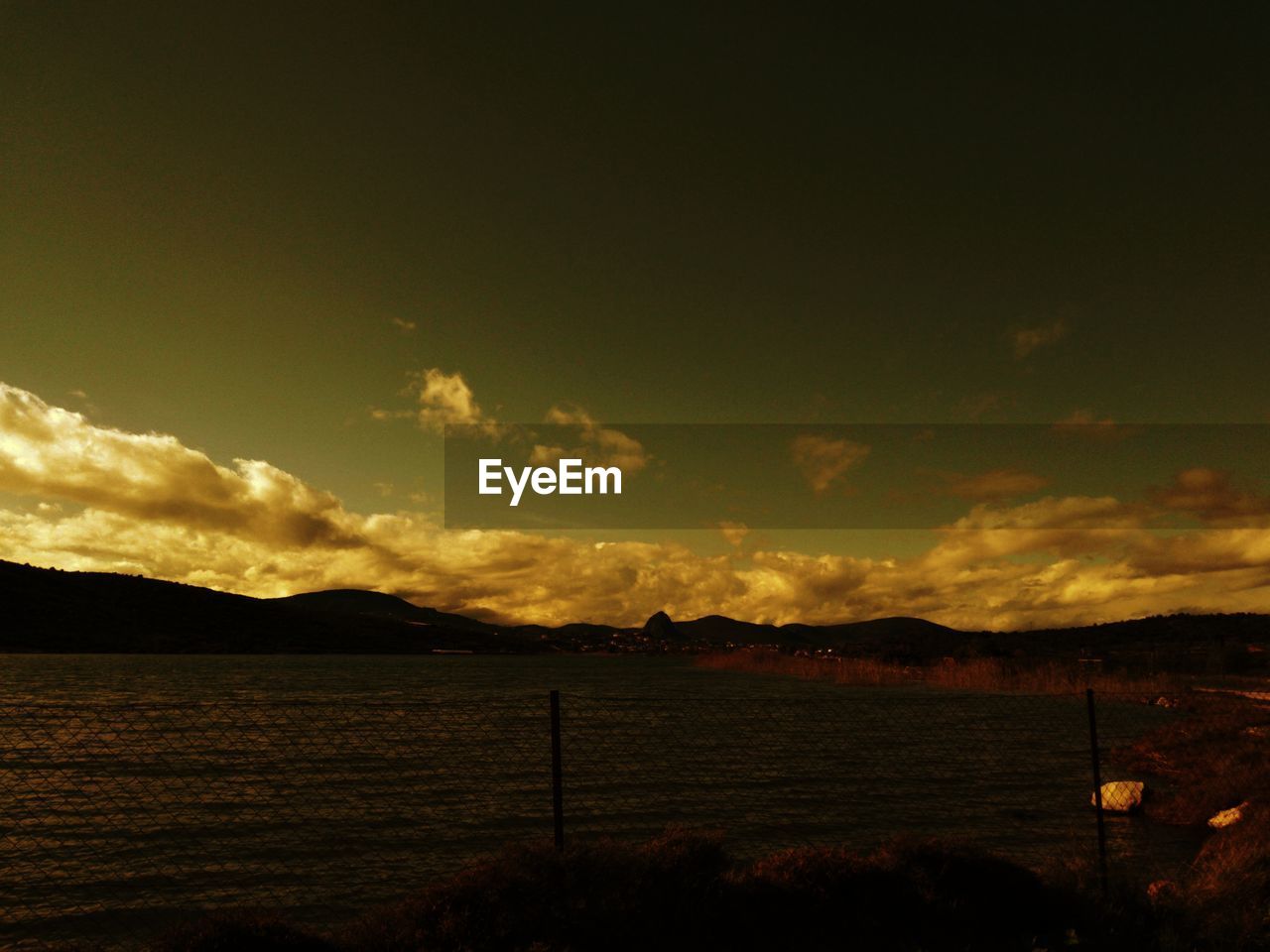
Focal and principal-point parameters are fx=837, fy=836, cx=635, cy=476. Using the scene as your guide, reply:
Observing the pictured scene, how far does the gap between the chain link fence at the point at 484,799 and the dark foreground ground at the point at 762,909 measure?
95cm

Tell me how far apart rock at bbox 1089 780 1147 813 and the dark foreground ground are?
11.0 m

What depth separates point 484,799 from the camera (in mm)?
20000

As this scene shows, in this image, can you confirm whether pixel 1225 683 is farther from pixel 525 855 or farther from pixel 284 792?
pixel 525 855

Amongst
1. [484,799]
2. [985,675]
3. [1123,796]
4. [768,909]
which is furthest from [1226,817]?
[985,675]

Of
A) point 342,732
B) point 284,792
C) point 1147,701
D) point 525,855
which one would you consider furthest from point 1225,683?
point 525,855

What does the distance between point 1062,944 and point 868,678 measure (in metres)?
74.7

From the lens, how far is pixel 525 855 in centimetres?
819

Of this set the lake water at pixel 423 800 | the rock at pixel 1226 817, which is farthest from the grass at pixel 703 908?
the rock at pixel 1226 817

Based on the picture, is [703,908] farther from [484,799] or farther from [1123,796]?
[1123,796]

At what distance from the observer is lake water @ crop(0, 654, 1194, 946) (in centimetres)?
1311

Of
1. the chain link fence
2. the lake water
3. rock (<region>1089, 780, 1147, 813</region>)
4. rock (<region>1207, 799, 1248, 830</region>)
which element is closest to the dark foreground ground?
the chain link fence

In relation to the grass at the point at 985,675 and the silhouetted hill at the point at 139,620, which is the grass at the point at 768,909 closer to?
the grass at the point at 985,675

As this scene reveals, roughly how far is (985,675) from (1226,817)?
4706 centimetres

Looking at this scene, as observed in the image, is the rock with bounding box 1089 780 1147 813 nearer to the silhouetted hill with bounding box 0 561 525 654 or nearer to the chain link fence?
the chain link fence
